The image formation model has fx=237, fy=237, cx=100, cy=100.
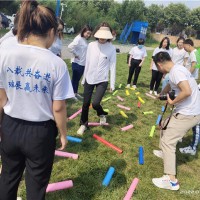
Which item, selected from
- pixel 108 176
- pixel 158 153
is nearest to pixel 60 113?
pixel 108 176

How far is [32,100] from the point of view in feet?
7.59

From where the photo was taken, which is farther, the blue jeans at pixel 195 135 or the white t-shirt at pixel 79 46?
the white t-shirt at pixel 79 46

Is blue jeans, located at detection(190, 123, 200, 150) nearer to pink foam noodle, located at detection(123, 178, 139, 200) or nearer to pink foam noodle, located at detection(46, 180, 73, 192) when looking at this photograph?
pink foam noodle, located at detection(123, 178, 139, 200)

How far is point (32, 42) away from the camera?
2189 mm

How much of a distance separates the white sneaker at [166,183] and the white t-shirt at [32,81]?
279 cm

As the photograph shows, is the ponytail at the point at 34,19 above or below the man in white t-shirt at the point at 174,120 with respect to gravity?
above

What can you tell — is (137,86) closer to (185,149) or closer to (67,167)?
(185,149)

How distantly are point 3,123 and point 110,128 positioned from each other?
416 cm

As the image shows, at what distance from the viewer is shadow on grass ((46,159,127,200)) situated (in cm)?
378

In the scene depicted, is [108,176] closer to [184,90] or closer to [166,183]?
[166,183]

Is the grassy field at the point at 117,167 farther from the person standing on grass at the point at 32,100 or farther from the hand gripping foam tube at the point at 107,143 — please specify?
the person standing on grass at the point at 32,100

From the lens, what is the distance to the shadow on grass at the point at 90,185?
3777 millimetres

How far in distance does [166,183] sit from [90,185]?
1.39m

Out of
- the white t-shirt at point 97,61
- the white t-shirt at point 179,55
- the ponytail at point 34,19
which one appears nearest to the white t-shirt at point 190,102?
the white t-shirt at point 97,61
